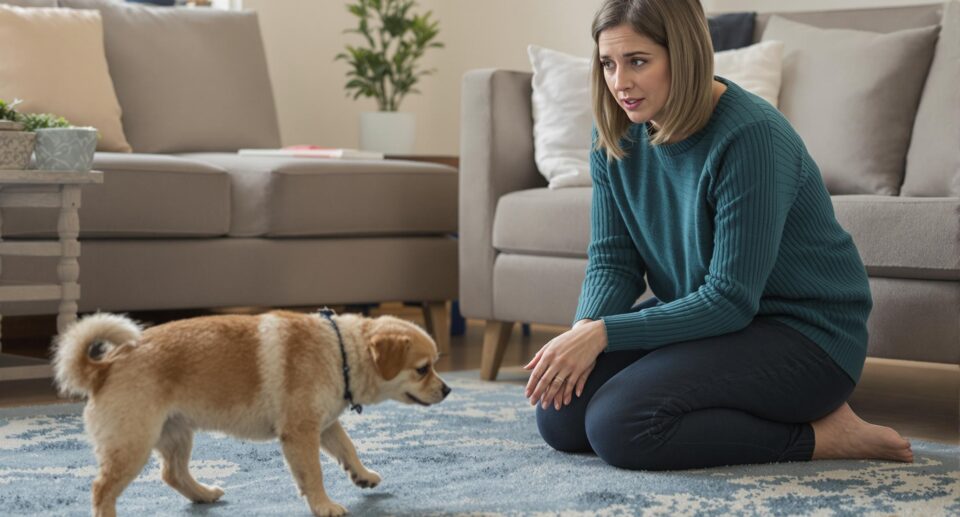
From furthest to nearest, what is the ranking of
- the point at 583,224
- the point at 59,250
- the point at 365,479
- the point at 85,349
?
the point at 583,224 → the point at 59,250 → the point at 365,479 → the point at 85,349

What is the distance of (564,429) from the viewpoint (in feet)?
6.65

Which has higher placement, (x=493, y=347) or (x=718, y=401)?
(x=718, y=401)

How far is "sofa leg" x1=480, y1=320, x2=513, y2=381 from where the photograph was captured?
2.95 metres

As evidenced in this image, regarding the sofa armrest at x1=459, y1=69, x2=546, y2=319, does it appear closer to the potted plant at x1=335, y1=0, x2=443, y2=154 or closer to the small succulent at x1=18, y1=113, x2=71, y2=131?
the small succulent at x1=18, y1=113, x2=71, y2=131

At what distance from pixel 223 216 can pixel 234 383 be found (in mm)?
1529

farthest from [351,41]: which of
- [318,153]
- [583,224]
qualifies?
[583,224]

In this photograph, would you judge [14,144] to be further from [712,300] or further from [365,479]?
[712,300]

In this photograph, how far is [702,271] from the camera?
77.0 inches

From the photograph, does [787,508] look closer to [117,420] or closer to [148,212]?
[117,420]

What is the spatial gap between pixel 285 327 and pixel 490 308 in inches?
53.0

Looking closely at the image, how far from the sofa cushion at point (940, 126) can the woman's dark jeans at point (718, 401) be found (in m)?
0.81

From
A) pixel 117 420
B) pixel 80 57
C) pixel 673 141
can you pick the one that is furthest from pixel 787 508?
pixel 80 57

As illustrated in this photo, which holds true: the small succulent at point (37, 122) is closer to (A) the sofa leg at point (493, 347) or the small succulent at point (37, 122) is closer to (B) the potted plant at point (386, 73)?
(A) the sofa leg at point (493, 347)

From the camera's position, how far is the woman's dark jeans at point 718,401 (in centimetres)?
188
